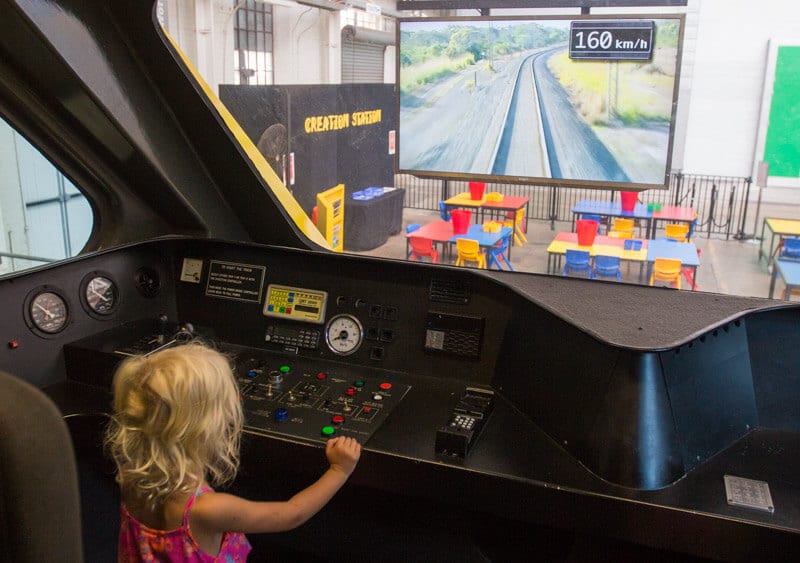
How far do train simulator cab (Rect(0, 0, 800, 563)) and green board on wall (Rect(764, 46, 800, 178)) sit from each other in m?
0.80

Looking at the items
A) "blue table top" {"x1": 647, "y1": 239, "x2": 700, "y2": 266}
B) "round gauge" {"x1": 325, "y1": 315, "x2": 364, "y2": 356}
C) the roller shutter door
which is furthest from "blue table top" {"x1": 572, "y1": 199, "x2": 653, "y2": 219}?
the roller shutter door

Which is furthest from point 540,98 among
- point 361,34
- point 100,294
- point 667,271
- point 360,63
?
point 360,63

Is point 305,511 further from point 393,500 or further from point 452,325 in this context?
point 452,325

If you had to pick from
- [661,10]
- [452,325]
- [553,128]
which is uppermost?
[661,10]

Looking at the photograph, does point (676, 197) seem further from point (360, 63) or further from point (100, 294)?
point (360, 63)

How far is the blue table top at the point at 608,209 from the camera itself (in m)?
3.34

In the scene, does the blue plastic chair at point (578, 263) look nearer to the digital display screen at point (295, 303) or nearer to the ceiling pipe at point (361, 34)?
the digital display screen at point (295, 303)

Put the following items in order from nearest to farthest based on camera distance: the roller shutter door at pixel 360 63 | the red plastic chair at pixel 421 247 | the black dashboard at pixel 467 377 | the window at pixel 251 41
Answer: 1. the black dashboard at pixel 467 377
2. the red plastic chair at pixel 421 247
3. the roller shutter door at pixel 360 63
4. the window at pixel 251 41

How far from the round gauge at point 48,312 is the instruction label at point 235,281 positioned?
0.44 meters

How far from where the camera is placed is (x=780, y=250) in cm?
264

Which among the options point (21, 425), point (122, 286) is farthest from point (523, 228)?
point (21, 425)

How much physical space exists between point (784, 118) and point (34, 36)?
2.29 meters

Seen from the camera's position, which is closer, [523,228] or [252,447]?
[252,447]

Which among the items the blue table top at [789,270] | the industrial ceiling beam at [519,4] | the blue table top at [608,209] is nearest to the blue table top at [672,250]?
the blue table top at [608,209]
